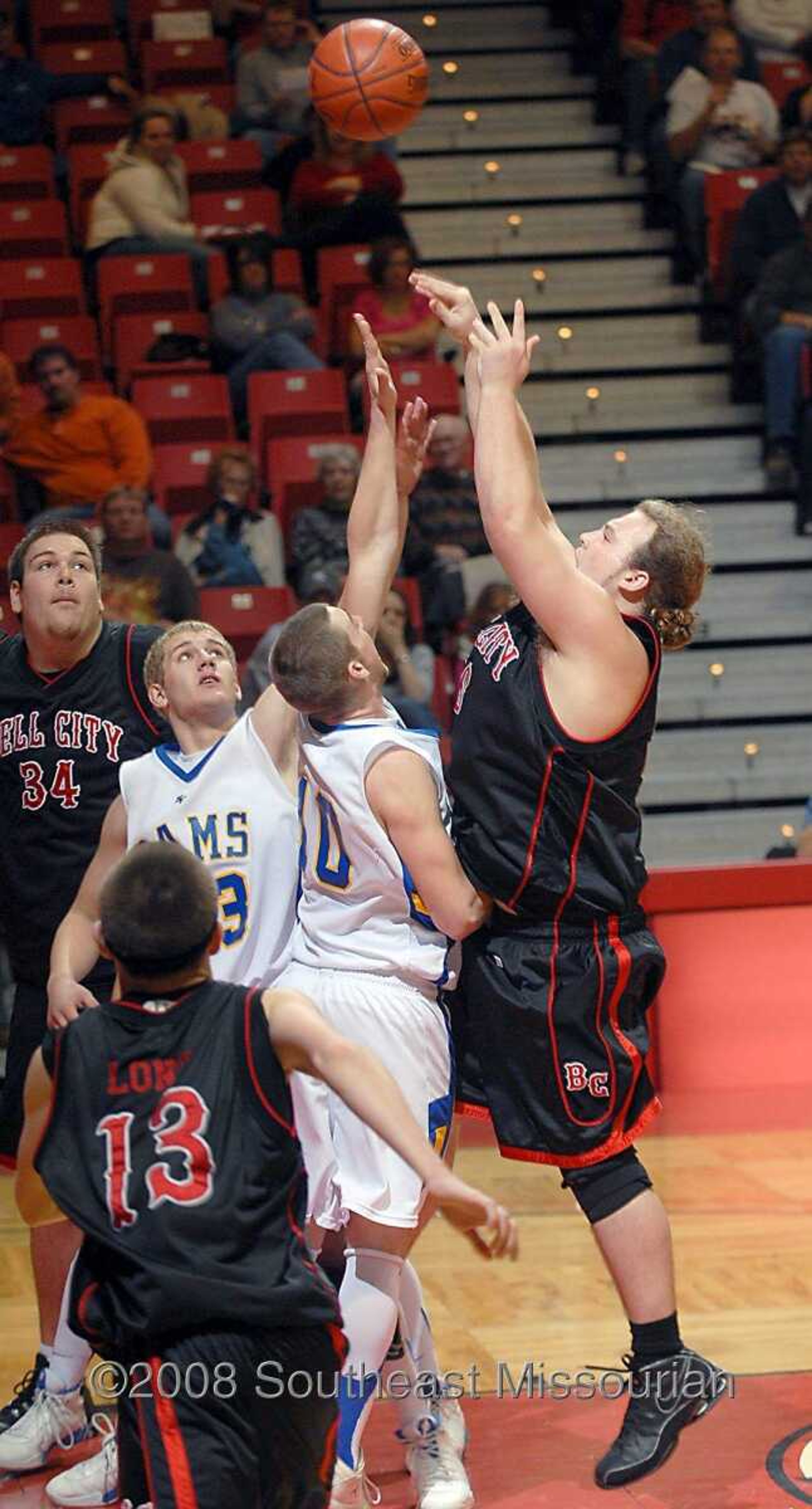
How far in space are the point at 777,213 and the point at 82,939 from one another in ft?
23.1

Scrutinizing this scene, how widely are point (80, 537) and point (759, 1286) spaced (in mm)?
2352

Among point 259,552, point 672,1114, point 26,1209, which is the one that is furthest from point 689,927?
point 26,1209

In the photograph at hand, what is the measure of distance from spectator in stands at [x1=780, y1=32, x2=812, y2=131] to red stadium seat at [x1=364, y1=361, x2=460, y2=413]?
7.80 feet

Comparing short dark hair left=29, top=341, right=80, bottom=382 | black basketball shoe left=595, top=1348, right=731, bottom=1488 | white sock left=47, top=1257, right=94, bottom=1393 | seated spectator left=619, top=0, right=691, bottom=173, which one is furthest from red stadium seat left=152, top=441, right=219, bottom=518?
black basketball shoe left=595, top=1348, right=731, bottom=1488

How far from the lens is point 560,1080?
12.4ft

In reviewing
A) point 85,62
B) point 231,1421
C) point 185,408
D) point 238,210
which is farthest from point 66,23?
point 231,1421

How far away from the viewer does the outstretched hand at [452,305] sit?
3795mm

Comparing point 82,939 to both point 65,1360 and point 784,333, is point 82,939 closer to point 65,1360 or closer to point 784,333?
point 65,1360

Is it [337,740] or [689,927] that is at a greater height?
[337,740]

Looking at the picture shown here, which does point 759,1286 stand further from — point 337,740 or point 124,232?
point 124,232

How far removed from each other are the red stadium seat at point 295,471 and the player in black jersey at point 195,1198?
19.8 feet

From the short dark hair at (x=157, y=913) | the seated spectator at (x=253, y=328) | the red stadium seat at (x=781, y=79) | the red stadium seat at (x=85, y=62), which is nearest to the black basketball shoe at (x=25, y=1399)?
the short dark hair at (x=157, y=913)

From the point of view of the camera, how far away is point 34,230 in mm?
10242

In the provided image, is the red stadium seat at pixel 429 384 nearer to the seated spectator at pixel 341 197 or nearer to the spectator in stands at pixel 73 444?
the seated spectator at pixel 341 197
